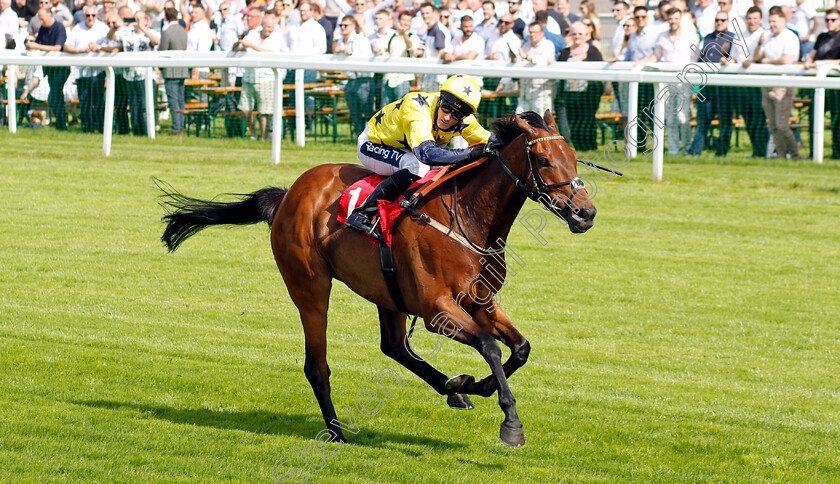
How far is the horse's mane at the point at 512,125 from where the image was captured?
16.5 ft

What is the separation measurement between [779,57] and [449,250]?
9422mm

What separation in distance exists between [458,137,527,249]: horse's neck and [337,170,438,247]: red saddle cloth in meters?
0.34

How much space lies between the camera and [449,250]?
520 centimetres

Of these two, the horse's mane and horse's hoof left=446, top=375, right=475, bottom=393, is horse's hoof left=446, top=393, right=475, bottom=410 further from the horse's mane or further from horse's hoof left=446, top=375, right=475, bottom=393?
the horse's mane

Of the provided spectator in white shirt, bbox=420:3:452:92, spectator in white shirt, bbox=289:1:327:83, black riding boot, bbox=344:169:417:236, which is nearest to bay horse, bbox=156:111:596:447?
black riding boot, bbox=344:169:417:236

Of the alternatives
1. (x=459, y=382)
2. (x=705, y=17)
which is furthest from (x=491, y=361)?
(x=705, y=17)

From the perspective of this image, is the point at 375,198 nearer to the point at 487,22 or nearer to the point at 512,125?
the point at 512,125

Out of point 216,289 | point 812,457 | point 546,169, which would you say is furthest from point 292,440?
point 216,289

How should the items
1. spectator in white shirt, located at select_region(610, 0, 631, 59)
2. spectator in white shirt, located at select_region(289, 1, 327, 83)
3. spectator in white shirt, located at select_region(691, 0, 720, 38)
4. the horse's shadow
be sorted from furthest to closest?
1. spectator in white shirt, located at select_region(610, 0, 631, 59)
2. spectator in white shirt, located at select_region(289, 1, 327, 83)
3. spectator in white shirt, located at select_region(691, 0, 720, 38)
4. the horse's shadow

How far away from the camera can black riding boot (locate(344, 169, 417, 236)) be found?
5.41 meters

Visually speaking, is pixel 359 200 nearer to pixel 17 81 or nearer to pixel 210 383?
pixel 210 383

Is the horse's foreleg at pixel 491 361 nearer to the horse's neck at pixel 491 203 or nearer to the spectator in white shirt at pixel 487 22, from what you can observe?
the horse's neck at pixel 491 203

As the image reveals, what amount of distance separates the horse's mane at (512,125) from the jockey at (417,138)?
0.05 meters

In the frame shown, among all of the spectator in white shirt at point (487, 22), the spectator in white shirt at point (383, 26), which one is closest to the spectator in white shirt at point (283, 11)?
the spectator in white shirt at point (383, 26)
